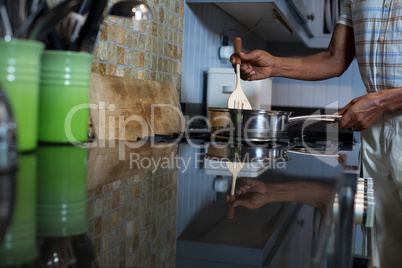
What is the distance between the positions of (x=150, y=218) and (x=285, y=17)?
2.03m

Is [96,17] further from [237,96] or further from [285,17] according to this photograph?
[285,17]

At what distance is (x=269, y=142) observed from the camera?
1352 mm

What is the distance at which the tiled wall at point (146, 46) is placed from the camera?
1430 millimetres

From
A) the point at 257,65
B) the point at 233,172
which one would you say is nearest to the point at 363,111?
the point at 257,65

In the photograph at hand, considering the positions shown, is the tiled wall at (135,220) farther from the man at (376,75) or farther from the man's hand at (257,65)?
the man's hand at (257,65)

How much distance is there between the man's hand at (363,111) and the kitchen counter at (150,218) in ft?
2.06

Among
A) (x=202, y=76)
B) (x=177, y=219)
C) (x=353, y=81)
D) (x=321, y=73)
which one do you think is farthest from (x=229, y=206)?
(x=353, y=81)

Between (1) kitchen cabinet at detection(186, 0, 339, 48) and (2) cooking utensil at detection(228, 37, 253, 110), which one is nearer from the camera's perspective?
(2) cooking utensil at detection(228, 37, 253, 110)

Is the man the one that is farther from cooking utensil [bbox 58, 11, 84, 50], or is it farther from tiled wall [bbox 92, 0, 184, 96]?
cooking utensil [bbox 58, 11, 84, 50]

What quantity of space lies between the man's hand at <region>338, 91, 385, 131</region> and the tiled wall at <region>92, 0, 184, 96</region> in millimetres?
670

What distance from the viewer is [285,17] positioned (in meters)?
2.33

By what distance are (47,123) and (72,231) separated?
48 centimetres

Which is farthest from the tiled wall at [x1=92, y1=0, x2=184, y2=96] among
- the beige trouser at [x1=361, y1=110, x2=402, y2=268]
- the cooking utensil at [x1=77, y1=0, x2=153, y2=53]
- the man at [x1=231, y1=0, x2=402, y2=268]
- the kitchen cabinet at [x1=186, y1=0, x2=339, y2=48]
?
the beige trouser at [x1=361, y1=110, x2=402, y2=268]

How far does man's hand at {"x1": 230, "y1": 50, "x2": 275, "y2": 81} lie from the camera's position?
1618 mm
